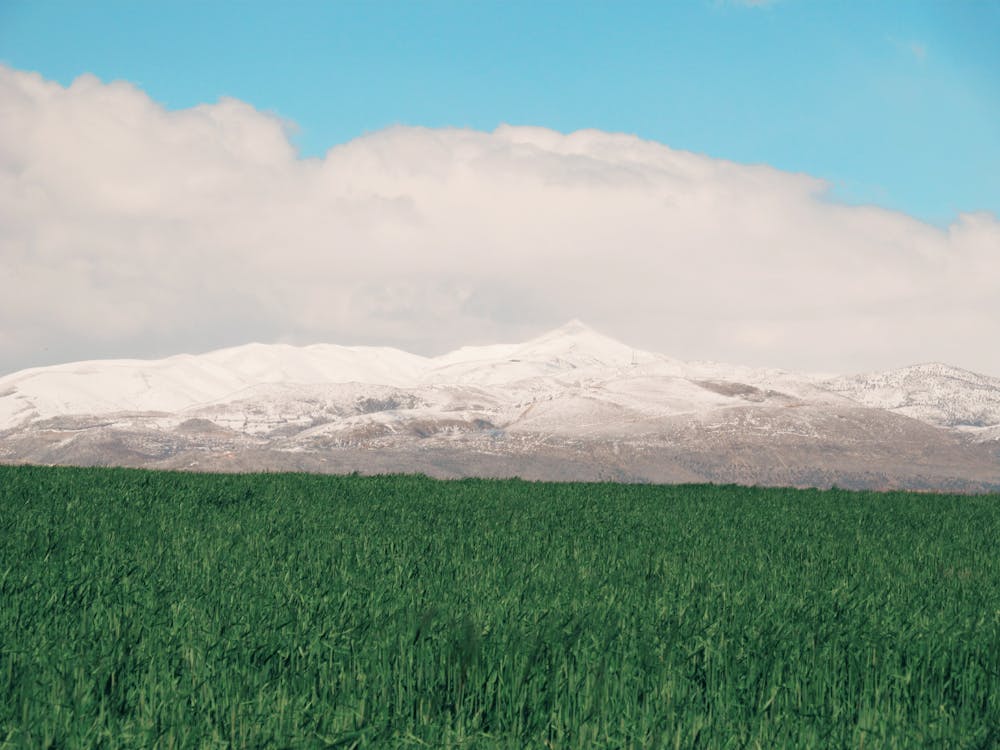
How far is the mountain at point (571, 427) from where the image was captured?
3209 inches

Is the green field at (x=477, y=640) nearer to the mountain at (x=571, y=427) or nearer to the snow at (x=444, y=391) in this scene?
the mountain at (x=571, y=427)

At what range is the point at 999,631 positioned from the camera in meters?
6.97

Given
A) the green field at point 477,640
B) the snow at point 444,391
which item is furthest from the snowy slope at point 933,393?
the green field at point 477,640

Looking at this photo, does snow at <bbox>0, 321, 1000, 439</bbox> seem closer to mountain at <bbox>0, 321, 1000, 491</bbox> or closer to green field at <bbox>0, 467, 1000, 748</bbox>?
mountain at <bbox>0, 321, 1000, 491</bbox>

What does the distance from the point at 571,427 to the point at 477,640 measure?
91.3 meters

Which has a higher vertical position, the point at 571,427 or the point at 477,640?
the point at 571,427

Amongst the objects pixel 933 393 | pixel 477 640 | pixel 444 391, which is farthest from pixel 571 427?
pixel 477 640

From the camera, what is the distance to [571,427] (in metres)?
96.4

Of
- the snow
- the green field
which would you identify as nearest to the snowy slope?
the snow

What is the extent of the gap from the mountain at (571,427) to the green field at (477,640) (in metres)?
55.8

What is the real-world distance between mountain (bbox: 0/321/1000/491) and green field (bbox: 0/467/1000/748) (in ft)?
183

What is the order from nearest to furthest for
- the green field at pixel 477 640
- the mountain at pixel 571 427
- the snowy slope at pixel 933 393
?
the green field at pixel 477 640, the mountain at pixel 571 427, the snowy slope at pixel 933 393

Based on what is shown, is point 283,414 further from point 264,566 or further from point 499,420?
point 264,566

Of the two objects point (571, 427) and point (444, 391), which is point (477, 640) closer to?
point (571, 427)
